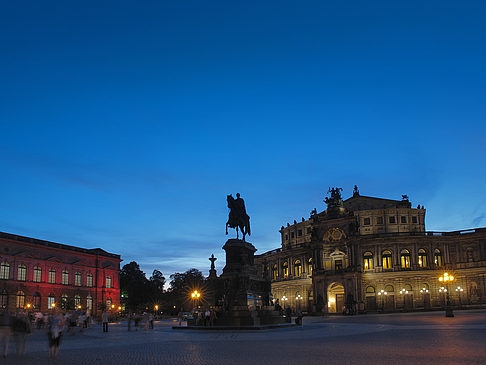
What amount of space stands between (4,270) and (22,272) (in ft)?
11.1

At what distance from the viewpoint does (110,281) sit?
96500mm

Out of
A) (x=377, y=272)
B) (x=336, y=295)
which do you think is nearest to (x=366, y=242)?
(x=377, y=272)

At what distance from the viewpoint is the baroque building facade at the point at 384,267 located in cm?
8258

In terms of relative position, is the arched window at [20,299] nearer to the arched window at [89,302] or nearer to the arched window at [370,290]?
the arched window at [89,302]

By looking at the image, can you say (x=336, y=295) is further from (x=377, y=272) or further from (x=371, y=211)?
(x=371, y=211)

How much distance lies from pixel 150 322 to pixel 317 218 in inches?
2152

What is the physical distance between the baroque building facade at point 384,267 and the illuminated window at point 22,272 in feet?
160

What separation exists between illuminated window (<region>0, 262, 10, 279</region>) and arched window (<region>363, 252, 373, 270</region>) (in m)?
60.5

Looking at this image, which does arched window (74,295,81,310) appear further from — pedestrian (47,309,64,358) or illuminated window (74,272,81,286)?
pedestrian (47,309,64,358)

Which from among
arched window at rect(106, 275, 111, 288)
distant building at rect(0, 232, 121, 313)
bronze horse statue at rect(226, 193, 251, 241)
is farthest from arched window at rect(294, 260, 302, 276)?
bronze horse statue at rect(226, 193, 251, 241)

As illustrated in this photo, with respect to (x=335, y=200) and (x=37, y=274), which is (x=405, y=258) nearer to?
(x=335, y=200)

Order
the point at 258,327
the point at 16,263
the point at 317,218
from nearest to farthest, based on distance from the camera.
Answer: the point at 258,327 < the point at 16,263 < the point at 317,218

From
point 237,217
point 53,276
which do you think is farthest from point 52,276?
point 237,217

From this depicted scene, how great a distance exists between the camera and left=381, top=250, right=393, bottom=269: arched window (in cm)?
8606
